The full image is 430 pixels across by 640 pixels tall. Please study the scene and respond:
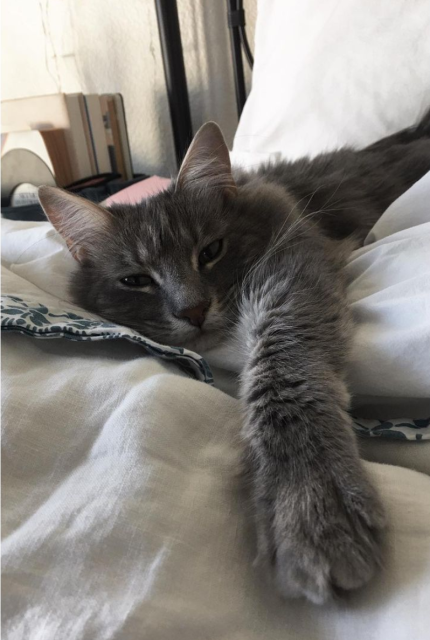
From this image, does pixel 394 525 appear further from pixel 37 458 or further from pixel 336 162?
pixel 336 162

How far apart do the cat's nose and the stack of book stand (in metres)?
2.10

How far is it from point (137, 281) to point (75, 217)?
21 cm

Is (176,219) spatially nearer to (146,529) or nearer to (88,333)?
(88,333)

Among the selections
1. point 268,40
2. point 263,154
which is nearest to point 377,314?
point 263,154

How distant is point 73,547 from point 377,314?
560 mm

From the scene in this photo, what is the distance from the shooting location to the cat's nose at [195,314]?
34.9 inches

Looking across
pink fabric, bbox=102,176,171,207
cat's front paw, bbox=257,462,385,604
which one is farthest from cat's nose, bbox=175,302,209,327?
pink fabric, bbox=102,176,171,207

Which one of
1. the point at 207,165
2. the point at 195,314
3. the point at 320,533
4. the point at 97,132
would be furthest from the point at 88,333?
the point at 97,132

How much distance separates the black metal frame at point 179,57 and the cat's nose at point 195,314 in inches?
80.5

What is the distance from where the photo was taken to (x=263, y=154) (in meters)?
1.86

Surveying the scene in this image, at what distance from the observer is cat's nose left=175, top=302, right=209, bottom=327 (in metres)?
0.89

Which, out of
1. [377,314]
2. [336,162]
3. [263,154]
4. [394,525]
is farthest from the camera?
[263,154]

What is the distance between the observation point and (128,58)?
287 centimetres

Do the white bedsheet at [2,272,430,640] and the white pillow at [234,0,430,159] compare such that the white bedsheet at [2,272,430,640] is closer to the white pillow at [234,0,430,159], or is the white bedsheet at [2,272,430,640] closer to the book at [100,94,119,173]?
the white pillow at [234,0,430,159]
